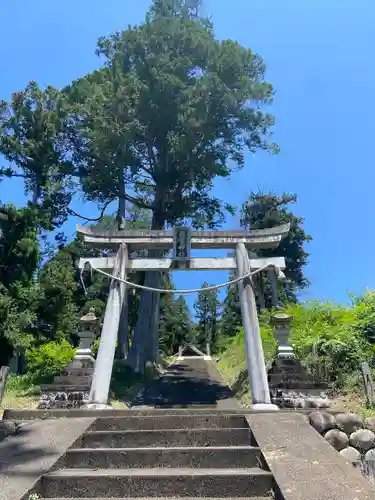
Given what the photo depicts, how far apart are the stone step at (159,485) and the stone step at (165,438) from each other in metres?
1.07

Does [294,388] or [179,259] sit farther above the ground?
[179,259]

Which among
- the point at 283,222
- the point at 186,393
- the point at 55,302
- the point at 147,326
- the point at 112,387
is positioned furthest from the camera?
the point at 283,222

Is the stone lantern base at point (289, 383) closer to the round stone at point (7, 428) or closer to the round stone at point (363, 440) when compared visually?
the round stone at point (363, 440)

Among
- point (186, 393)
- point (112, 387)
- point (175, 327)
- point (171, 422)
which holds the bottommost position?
point (171, 422)

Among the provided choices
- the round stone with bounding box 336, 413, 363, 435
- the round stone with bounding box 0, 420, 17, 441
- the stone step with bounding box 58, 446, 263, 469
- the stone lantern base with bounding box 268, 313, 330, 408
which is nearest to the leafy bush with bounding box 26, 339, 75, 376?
the stone lantern base with bounding box 268, 313, 330, 408

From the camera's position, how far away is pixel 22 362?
21344mm

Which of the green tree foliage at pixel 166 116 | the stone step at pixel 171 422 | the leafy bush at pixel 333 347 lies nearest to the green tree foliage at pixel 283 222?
Answer: the green tree foliage at pixel 166 116

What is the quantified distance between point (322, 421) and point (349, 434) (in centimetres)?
40

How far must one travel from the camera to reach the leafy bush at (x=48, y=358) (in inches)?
618

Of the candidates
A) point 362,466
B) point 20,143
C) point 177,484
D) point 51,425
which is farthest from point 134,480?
point 20,143

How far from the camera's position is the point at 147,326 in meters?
16.8

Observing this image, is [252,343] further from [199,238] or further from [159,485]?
[159,485]

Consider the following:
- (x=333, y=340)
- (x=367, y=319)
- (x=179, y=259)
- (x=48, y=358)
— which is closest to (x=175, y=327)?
(x=48, y=358)

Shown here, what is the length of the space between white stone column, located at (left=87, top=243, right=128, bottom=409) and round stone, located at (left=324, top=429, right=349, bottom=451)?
4.00 metres
